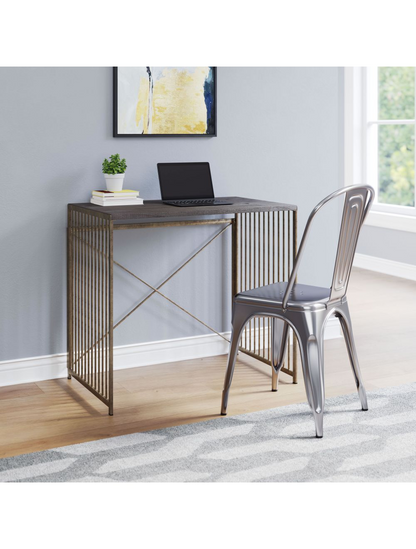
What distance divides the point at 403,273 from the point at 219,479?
13.6 feet

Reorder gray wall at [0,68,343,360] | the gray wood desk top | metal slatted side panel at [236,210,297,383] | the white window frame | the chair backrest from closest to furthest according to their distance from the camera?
the chair backrest, the gray wood desk top, gray wall at [0,68,343,360], metal slatted side panel at [236,210,297,383], the white window frame

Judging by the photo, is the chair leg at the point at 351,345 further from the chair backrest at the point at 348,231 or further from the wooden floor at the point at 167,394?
the wooden floor at the point at 167,394

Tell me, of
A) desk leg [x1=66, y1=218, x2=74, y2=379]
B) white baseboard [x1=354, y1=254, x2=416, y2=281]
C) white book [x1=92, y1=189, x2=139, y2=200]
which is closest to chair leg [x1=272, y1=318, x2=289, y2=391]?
white book [x1=92, y1=189, x2=139, y2=200]

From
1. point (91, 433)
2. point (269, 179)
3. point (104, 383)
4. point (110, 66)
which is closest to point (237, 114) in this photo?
point (269, 179)

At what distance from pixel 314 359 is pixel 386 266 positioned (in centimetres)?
384

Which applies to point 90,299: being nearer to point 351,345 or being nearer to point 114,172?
point 114,172

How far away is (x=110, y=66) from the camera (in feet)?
11.0

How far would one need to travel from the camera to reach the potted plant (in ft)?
10.5

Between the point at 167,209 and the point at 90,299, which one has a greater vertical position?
the point at 167,209

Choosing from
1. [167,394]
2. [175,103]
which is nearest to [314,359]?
[167,394]

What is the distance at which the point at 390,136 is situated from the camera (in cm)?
632

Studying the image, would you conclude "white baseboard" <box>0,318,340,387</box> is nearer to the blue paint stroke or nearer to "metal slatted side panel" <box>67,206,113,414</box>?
"metal slatted side panel" <box>67,206,113,414</box>

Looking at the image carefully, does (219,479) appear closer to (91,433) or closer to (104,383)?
(91,433)

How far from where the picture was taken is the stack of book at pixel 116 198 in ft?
10.3
